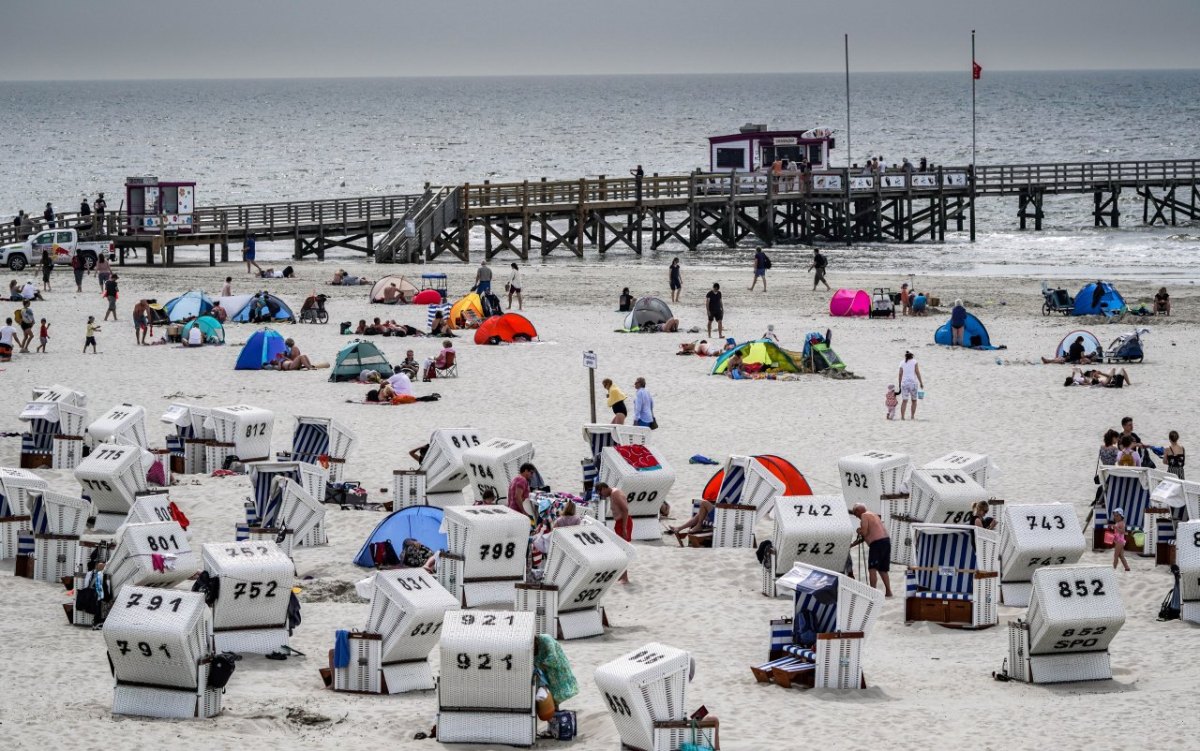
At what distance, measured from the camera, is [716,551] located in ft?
50.7

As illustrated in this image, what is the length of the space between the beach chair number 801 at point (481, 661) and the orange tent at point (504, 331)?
1884cm

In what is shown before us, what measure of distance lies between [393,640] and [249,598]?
1343 millimetres

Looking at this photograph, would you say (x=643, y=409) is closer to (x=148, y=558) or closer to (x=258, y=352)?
(x=258, y=352)

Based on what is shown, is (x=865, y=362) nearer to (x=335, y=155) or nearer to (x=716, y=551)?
(x=716, y=551)

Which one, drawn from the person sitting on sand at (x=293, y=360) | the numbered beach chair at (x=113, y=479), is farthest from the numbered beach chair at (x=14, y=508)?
the person sitting on sand at (x=293, y=360)

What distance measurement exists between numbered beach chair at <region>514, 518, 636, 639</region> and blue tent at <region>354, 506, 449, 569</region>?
2232 millimetres

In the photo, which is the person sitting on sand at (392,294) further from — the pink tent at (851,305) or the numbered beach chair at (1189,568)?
the numbered beach chair at (1189,568)

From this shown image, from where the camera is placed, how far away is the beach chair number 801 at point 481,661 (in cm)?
993

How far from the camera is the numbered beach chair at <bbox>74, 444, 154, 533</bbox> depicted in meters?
15.7

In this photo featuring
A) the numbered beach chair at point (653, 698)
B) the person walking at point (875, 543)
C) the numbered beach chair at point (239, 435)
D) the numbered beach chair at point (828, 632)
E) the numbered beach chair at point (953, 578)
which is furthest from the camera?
the numbered beach chair at point (239, 435)

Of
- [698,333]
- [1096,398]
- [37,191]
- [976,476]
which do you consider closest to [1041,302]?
[698,333]

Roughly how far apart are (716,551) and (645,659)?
5.92m

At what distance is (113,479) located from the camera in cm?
1565

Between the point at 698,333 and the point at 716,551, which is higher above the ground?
the point at 698,333
